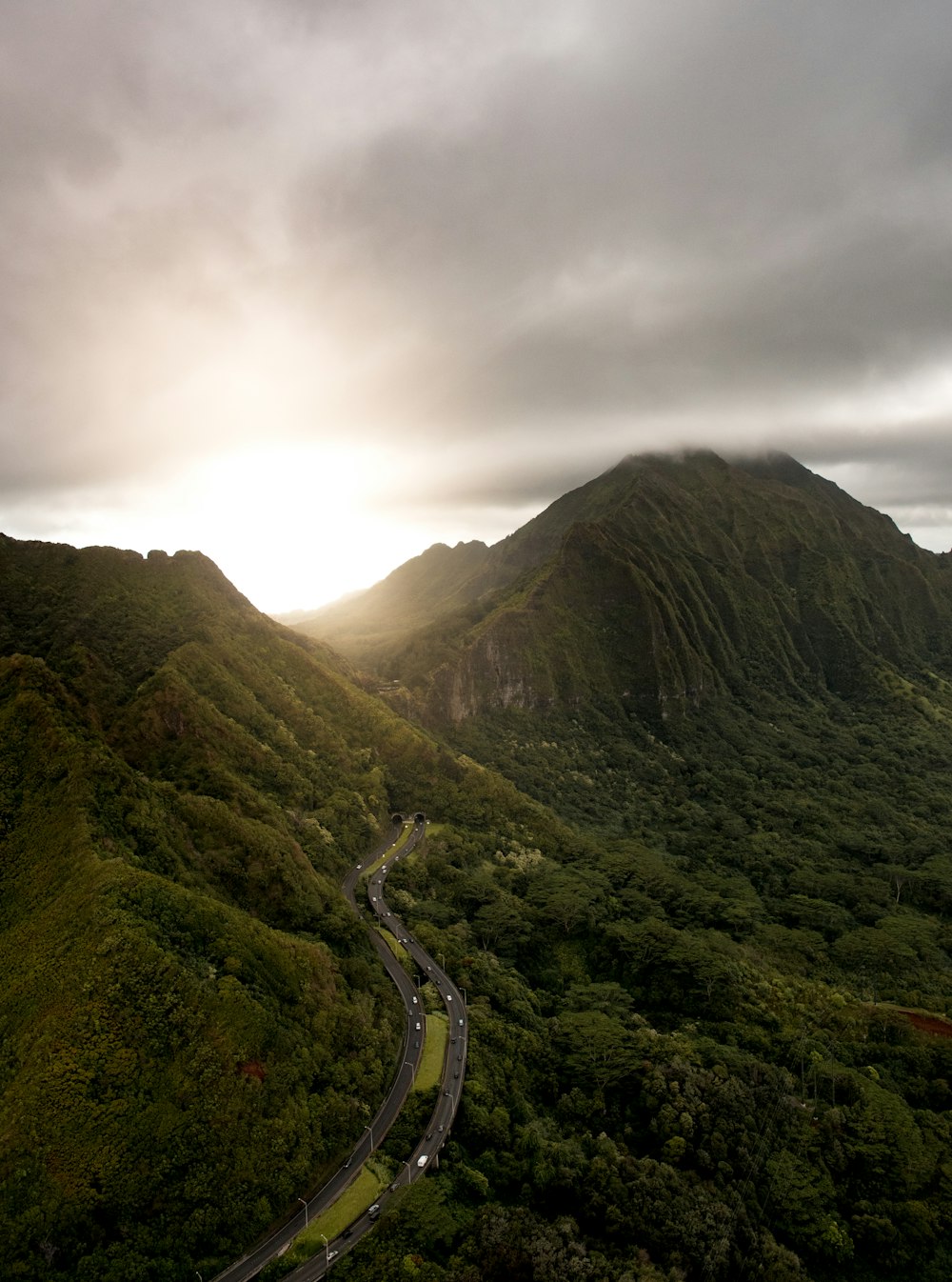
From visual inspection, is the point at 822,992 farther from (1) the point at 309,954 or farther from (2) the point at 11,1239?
(2) the point at 11,1239

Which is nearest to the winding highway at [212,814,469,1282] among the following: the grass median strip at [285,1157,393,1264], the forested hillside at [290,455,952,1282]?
the grass median strip at [285,1157,393,1264]

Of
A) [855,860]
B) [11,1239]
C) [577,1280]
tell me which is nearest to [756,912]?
[855,860]

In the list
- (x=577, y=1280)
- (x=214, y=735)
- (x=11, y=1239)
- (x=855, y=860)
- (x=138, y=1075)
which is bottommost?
(x=855, y=860)

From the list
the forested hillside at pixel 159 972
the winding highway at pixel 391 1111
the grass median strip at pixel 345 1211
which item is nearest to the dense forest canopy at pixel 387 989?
the forested hillside at pixel 159 972

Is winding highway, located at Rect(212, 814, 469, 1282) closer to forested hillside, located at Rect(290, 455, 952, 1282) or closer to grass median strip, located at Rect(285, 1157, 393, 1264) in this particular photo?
grass median strip, located at Rect(285, 1157, 393, 1264)

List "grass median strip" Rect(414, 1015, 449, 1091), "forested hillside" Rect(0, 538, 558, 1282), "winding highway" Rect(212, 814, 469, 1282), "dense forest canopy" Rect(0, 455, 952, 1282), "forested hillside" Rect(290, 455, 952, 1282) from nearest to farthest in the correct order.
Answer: "forested hillside" Rect(0, 538, 558, 1282), "winding highway" Rect(212, 814, 469, 1282), "dense forest canopy" Rect(0, 455, 952, 1282), "forested hillside" Rect(290, 455, 952, 1282), "grass median strip" Rect(414, 1015, 449, 1091)
